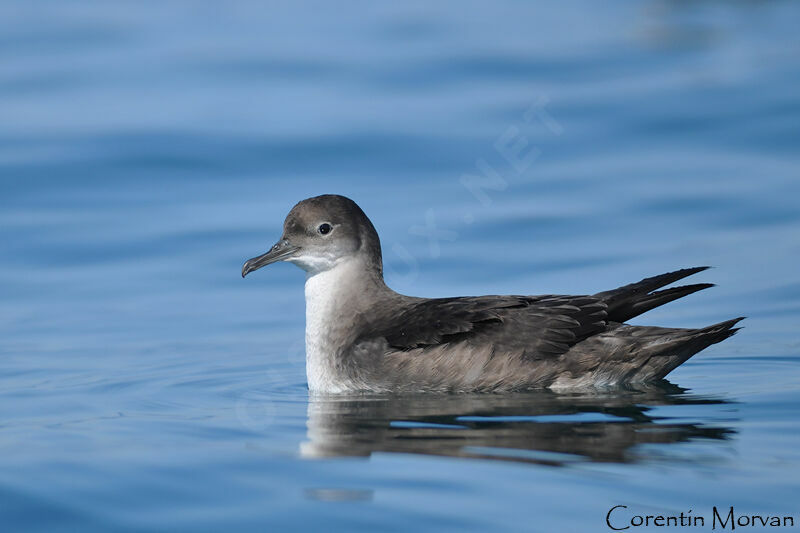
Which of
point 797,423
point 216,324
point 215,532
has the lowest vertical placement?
point 215,532

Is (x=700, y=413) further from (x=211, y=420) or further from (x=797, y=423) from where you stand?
(x=211, y=420)

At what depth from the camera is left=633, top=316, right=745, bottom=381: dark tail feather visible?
9.33 m

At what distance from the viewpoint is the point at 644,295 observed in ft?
31.2

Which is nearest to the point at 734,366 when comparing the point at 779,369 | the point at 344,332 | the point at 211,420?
the point at 779,369

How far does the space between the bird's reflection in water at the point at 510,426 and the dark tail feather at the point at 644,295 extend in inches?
22.5

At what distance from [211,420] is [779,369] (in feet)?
13.6

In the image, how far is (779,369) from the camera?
980 cm

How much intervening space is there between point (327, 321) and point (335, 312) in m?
0.09

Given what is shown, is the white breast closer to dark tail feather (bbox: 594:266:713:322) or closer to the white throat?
the white throat

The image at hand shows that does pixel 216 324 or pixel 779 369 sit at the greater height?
pixel 216 324

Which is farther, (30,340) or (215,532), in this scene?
(30,340)

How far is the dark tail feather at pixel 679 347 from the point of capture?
9.33 metres

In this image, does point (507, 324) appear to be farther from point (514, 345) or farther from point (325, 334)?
point (325, 334)

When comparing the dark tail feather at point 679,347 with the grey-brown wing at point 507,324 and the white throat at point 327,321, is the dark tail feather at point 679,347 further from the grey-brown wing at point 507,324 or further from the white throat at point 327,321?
the white throat at point 327,321
